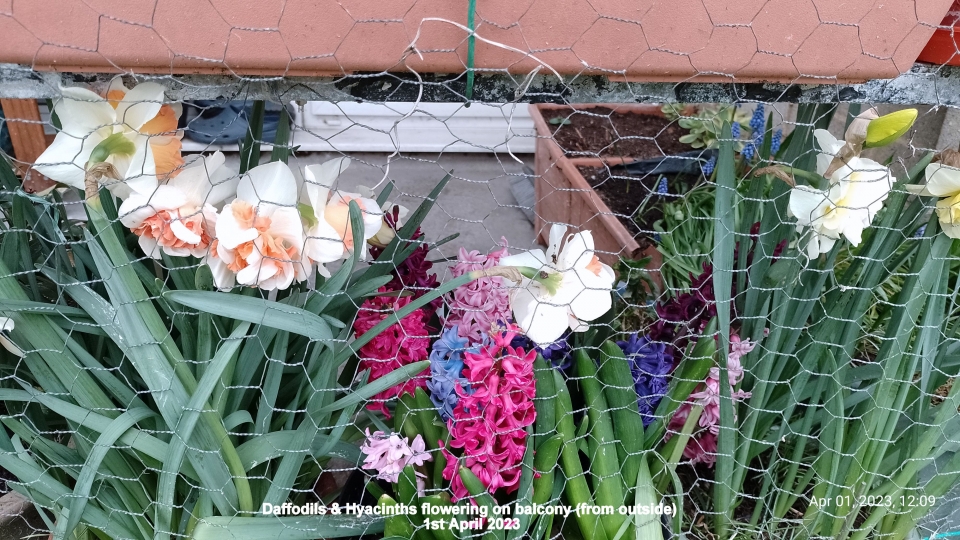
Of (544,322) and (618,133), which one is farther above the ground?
(618,133)

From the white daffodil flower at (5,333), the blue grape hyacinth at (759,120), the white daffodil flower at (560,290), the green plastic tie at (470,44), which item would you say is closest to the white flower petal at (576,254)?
the white daffodil flower at (560,290)

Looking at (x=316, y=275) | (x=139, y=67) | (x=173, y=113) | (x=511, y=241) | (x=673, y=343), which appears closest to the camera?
(x=139, y=67)

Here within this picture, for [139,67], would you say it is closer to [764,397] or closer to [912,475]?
[764,397]

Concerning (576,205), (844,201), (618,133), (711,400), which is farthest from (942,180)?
(618,133)

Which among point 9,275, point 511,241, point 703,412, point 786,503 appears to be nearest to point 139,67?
point 9,275

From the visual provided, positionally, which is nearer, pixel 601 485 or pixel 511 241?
pixel 601 485

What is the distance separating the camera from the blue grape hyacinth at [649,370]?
0.91 meters

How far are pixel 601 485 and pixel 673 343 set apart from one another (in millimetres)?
216

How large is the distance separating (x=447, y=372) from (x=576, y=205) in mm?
1005

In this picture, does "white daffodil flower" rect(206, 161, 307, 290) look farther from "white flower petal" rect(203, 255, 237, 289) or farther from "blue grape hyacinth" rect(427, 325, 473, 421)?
"blue grape hyacinth" rect(427, 325, 473, 421)

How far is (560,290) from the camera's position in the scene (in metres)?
0.77

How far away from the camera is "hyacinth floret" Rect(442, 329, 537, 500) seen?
78 centimetres

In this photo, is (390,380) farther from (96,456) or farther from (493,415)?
(96,456)

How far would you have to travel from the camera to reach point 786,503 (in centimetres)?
101
